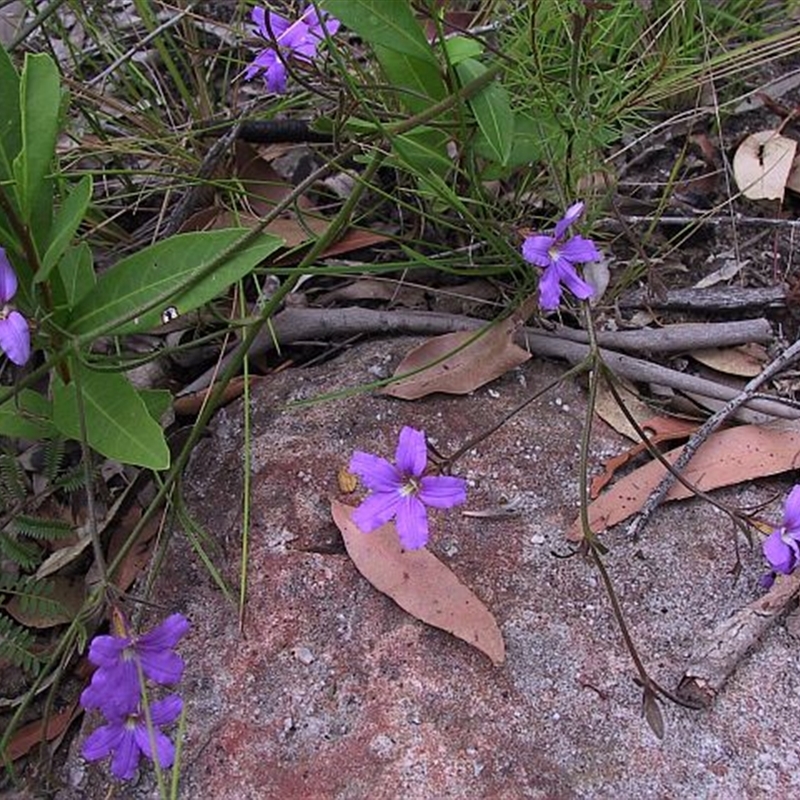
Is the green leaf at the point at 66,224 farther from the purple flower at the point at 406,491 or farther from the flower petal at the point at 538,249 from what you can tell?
the flower petal at the point at 538,249

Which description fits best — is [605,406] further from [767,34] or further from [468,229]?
[767,34]

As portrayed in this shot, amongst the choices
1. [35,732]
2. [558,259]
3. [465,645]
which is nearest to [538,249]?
[558,259]

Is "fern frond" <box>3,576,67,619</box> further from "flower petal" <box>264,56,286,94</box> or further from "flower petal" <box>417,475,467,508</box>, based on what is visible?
"flower petal" <box>264,56,286,94</box>

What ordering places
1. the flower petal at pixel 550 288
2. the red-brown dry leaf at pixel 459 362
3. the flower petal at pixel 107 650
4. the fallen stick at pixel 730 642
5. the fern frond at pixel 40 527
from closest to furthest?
the flower petal at pixel 107 650 < the fallen stick at pixel 730 642 < the flower petal at pixel 550 288 < the fern frond at pixel 40 527 < the red-brown dry leaf at pixel 459 362

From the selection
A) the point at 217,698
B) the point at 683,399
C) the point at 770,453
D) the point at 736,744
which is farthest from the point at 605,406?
the point at 217,698

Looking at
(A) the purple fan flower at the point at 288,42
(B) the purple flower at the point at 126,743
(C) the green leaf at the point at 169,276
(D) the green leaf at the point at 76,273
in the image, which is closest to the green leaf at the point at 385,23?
(A) the purple fan flower at the point at 288,42

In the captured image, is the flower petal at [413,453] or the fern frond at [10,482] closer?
the flower petal at [413,453]
